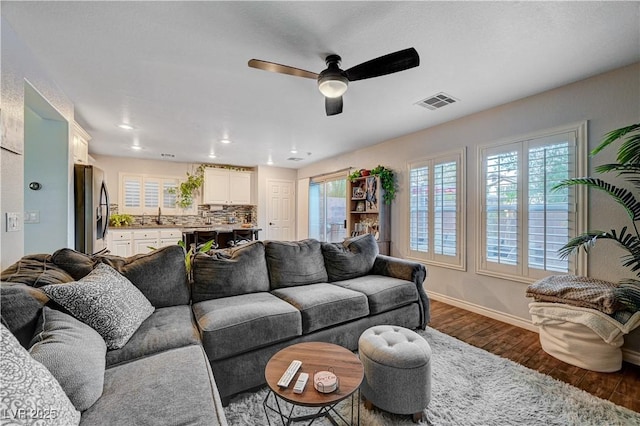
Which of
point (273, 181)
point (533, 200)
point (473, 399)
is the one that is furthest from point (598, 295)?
point (273, 181)

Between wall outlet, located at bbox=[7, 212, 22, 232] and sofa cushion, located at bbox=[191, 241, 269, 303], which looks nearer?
wall outlet, located at bbox=[7, 212, 22, 232]

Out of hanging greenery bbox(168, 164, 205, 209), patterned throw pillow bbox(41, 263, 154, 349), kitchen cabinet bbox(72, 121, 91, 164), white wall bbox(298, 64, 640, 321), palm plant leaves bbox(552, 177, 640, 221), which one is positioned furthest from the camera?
hanging greenery bbox(168, 164, 205, 209)

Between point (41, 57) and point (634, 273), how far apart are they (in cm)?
521

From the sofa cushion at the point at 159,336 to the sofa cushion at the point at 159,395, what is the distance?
0.24 ft

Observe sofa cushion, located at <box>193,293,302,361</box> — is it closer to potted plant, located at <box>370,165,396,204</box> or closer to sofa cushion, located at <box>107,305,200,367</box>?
sofa cushion, located at <box>107,305,200,367</box>

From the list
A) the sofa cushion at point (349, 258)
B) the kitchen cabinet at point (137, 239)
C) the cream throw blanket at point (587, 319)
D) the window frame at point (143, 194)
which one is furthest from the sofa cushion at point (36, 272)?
the window frame at point (143, 194)

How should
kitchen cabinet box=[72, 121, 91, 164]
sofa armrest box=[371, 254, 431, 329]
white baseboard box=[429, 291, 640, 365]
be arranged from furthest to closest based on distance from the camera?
kitchen cabinet box=[72, 121, 91, 164], sofa armrest box=[371, 254, 431, 329], white baseboard box=[429, 291, 640, 365]

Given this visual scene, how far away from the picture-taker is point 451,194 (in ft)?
12.0

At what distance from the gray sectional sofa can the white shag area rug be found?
0.29 m

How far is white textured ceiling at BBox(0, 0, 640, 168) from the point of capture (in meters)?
1.71

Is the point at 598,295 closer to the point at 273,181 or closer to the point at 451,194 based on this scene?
the point at 451,194

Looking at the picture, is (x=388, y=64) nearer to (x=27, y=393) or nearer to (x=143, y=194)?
(x=27, y=393)

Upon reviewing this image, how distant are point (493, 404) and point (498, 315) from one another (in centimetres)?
170

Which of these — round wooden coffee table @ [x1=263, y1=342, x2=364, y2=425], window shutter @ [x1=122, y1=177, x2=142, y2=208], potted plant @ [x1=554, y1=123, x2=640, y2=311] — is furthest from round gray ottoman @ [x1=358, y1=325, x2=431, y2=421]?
window shutter @ [x1=122, y1=177, x2=142, y2=208]
